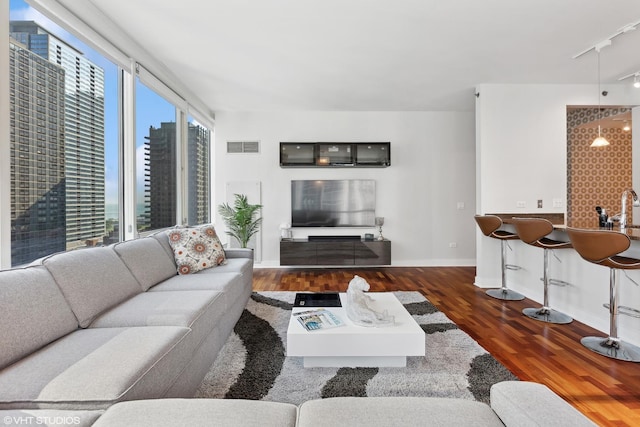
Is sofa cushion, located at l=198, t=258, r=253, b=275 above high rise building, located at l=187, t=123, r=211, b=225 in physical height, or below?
below

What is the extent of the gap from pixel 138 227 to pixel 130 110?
1236 mm

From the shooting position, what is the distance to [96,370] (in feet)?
4.10

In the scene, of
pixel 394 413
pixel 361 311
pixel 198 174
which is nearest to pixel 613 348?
pixel 361 311

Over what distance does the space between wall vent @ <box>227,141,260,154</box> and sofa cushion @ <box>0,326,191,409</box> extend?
166 inches

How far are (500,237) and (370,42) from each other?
2.65 metres

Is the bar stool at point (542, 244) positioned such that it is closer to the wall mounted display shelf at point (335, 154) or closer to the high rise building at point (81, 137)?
the wall mounted display shelf at point (335, 154)

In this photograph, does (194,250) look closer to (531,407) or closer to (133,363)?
(133,363)

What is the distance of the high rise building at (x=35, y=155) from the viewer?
83.3 inches

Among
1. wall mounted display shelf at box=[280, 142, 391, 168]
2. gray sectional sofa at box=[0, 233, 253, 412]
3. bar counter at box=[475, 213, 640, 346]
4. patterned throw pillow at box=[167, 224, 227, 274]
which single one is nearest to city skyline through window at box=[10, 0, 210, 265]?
gray sectional sofa at box=[0, 233, 253, 412]

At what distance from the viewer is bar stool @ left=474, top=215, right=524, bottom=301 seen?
3.72 m

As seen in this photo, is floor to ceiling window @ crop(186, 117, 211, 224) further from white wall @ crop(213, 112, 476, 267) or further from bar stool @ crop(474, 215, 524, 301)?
bar stool @ crop(474, 215, 524, 301)


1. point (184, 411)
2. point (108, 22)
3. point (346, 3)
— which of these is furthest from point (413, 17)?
point (184, 411)

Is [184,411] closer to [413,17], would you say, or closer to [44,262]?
[44,262]

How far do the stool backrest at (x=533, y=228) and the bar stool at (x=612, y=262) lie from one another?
1.85ft
